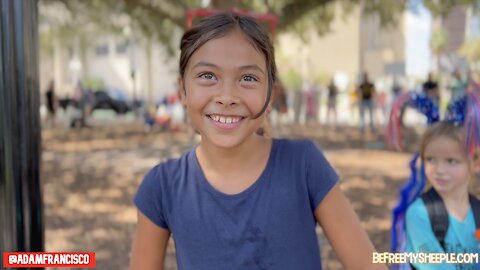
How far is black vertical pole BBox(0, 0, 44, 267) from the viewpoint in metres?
1.74

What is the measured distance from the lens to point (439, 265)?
2105mm

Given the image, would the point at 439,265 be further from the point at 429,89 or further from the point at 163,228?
the point at 429,89

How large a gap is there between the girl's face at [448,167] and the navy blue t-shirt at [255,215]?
97cm

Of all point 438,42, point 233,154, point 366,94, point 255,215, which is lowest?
point 255,215

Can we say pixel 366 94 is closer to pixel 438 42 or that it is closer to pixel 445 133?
pixel 445 133

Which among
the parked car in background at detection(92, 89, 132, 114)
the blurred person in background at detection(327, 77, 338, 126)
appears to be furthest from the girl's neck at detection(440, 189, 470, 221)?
the parked car in background at detection(92, 89, 132, 114)

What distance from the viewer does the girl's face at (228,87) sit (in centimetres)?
148

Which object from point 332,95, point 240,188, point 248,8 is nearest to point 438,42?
point 332,95

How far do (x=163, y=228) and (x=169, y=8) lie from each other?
1098 cm

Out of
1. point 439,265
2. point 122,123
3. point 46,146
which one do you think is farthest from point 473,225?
point 122,123

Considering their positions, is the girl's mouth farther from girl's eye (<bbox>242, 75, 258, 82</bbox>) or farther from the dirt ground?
the dirt ground

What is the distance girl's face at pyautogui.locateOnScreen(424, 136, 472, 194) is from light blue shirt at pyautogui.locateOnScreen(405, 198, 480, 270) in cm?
11

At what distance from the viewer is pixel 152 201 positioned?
1553 millimetres

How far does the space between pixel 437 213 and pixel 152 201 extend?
123 centimetres
